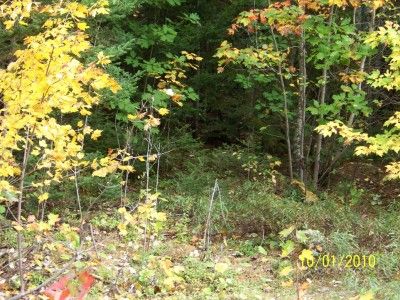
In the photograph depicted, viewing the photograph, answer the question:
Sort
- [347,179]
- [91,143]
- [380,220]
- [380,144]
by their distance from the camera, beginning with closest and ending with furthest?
[380,144] < [380,220] < [91,143] < [347,179]

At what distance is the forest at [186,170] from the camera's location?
4.21 metres

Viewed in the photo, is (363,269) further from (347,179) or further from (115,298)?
(347,179)

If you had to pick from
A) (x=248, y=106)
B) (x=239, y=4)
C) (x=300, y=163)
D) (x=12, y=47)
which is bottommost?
(x=300, y=163)

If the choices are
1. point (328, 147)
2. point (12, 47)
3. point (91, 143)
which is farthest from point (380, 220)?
point (12, 47)

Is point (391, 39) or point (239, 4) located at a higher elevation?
point (239, 4)

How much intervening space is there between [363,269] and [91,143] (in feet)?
14.9

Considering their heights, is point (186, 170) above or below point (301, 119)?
below

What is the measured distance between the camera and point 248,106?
1048 centimetres

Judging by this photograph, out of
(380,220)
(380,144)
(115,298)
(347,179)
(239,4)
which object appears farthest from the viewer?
(239,4)

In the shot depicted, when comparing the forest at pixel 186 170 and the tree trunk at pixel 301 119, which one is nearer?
the forest at pixel 186 170

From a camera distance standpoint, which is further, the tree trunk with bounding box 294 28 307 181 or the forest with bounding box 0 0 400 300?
the tree trunk with bounding box 294 28 307 181

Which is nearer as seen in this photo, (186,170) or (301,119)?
(301,119)

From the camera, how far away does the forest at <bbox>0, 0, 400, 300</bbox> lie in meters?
4.21

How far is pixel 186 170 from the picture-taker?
9.35 meters
